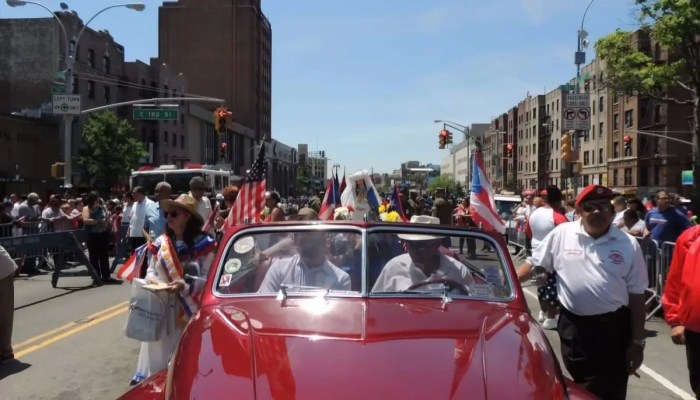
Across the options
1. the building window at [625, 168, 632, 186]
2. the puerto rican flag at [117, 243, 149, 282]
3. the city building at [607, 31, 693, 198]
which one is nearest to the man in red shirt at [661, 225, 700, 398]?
the puerto rican flag at [117, 243, 149, 282]

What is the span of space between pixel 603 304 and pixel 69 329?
6.92 metres

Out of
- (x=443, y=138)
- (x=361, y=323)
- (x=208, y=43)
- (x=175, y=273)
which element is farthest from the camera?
(x=208, y=43)

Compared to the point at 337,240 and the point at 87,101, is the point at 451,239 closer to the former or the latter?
the point at 337,240

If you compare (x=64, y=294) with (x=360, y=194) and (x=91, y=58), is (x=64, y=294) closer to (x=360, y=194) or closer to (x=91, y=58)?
(x=360, y=194)

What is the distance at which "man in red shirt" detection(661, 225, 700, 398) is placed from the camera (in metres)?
3.90

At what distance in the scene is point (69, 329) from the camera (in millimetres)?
8500

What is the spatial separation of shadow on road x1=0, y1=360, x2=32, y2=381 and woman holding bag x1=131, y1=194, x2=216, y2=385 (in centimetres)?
180

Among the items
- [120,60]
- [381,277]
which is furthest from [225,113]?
[120,60]

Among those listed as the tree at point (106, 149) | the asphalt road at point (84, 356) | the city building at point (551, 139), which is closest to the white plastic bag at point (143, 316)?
the asphalt road at point (84, 356)

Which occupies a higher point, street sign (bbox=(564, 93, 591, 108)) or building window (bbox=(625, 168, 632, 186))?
street sign (bbox=(564, 93, 591, 108))

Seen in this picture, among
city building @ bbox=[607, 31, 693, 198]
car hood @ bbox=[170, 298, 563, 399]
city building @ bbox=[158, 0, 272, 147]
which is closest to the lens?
car hood @ bbox=[170, 298, 563, 399]

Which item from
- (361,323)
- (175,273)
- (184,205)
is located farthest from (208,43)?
(361,323)

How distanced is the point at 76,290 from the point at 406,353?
10.9 meters

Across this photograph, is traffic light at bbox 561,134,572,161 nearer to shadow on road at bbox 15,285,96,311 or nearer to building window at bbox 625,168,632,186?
shadow on road at bbox 15,285,96,311
